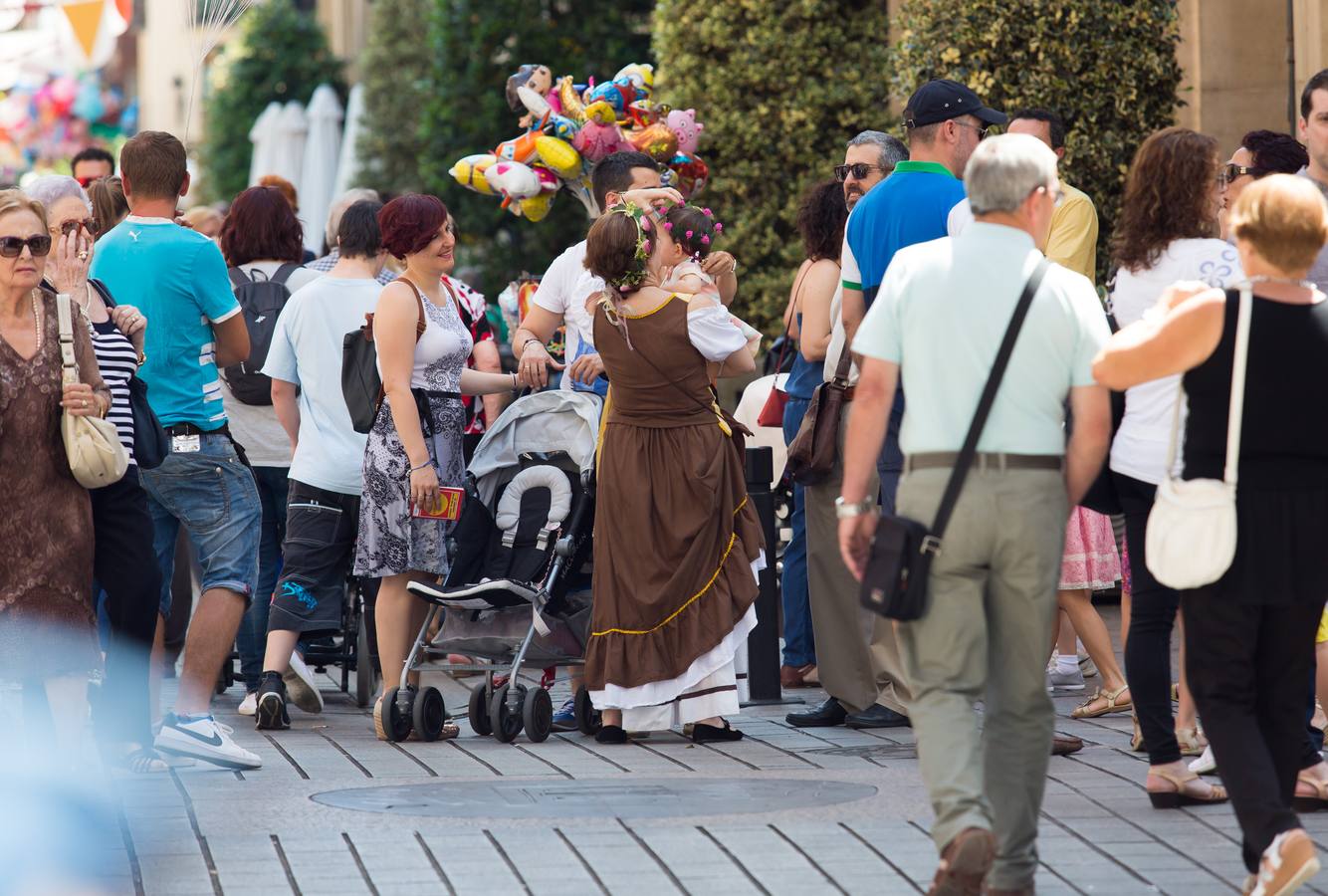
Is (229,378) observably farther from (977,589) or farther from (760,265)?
(760,265)

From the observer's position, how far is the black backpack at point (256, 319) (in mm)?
9641

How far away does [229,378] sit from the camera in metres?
9.69

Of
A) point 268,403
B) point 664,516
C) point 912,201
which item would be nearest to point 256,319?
point 268,403

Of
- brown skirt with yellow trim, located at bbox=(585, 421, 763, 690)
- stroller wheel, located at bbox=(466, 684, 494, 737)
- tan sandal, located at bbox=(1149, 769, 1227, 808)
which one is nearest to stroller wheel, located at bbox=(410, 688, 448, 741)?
stroller wheel, located at bbox=(466, 684, 494, 737)

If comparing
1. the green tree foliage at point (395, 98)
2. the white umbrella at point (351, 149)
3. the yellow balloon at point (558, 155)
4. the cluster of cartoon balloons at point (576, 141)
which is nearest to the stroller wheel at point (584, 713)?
the cluster of cartoon balloons at point (576, 141)

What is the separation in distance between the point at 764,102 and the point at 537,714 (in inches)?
356

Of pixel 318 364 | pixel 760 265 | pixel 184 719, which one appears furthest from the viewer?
pixel 760 265

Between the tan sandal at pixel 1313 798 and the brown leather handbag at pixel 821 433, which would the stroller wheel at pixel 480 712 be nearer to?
the brown leather handbag at pixel 821 433

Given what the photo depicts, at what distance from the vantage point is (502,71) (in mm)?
22609

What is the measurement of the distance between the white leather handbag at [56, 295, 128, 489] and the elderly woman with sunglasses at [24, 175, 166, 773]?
0.72 feet

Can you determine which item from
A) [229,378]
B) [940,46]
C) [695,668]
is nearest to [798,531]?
[695,668]

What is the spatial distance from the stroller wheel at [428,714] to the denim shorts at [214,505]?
2.51 feet

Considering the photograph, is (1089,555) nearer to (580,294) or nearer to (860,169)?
(860,169)

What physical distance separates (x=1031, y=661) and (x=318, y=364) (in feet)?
14.5
